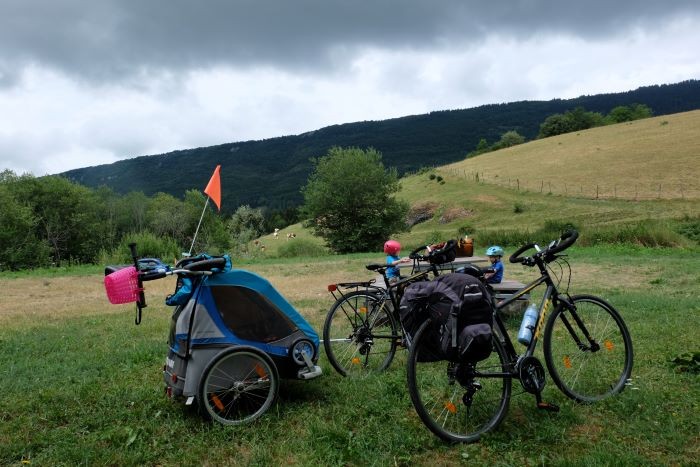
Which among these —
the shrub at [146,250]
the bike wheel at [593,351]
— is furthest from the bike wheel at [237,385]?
the shrub at [146,250]

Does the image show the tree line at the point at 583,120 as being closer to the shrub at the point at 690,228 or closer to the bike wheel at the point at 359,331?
the shrub at the point at 690,228

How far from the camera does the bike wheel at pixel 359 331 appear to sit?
4867 mm

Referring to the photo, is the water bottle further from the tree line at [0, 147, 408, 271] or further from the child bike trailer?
the tree line at [0, 147, 408, 271]

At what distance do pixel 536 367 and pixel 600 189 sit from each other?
46.3 meters

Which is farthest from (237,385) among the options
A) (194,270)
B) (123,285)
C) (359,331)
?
(359,331)

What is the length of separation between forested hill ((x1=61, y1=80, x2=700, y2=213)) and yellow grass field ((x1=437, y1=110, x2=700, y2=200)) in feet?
177

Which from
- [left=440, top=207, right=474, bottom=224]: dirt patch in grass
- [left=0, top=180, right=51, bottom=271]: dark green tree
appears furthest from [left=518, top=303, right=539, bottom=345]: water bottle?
[left=0, top=180, right=51, bottom=271]: dark green tree

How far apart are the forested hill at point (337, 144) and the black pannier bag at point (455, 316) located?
112 m

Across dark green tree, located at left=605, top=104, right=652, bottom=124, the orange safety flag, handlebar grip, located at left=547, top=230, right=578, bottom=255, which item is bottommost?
handlebar grip, located at left=547, top=230, right=578, bottom=255

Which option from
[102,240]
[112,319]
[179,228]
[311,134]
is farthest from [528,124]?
[112,319]

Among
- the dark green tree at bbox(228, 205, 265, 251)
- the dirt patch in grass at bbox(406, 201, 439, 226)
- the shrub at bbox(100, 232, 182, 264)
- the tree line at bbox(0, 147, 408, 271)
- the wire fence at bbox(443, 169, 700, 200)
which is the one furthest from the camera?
the dirt patch in grass at bbox(406, 201, 439, 226)

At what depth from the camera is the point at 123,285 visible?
3.65 m

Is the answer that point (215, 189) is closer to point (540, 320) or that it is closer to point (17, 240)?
point (540, 320)

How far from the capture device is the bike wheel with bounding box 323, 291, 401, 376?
487 cm
